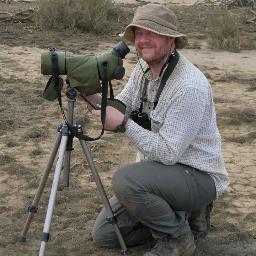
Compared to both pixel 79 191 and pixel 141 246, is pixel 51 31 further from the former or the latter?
pixel 141 246

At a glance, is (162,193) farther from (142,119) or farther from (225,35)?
(225,35)

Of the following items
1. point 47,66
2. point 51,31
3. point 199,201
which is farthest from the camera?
point 51,31

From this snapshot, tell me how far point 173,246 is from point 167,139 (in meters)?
0.58

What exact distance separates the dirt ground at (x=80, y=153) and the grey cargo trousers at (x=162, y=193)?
0.28m

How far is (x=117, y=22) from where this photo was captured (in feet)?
36.4

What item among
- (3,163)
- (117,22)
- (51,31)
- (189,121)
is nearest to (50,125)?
(3,163)

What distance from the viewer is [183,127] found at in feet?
9.81

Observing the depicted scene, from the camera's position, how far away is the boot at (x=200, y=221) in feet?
11.1

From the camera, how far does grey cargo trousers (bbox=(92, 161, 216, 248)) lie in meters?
3.07

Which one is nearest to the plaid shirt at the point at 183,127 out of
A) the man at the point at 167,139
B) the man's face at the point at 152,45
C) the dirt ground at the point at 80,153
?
the man at the point at 167,139

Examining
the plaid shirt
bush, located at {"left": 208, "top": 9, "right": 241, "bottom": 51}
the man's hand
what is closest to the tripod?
the man's hand

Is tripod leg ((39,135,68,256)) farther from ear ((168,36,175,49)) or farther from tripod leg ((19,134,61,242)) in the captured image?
ear ((168,36,175,49))

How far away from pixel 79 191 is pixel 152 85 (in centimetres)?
120

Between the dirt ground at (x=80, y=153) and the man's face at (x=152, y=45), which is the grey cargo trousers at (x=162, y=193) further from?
the man's face at (x=152, y=45)
